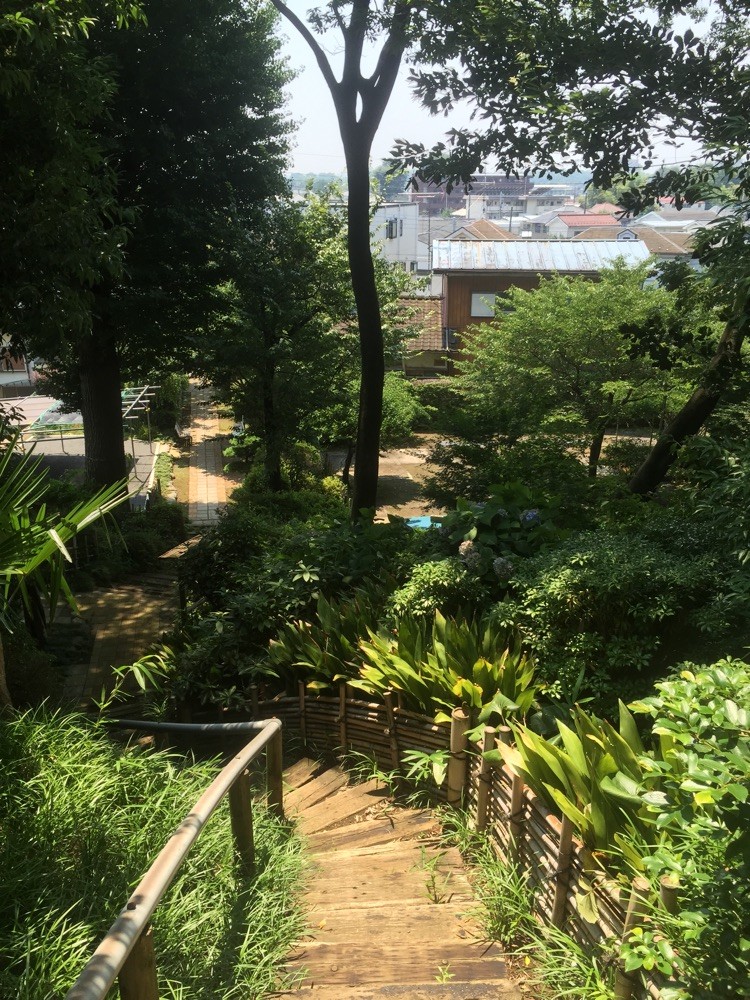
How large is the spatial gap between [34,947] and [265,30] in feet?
45.8

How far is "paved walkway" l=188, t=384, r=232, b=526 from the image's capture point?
1989 centimetres

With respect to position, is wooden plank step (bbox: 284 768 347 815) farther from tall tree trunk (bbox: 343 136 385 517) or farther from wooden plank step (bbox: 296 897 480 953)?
tall tree trunk (bbox: 343 136 385 517)

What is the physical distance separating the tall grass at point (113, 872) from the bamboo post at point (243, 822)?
2.5 inches

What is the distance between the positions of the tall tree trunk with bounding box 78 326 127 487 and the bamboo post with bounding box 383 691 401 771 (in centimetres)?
979

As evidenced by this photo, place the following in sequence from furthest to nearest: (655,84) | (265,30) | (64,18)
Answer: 1. (265,30)
2. (655,84)
3. (64,18)

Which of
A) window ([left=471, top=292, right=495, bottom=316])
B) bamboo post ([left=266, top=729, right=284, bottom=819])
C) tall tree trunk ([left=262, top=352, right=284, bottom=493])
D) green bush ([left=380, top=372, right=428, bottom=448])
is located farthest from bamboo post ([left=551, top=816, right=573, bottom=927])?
window ([left=471, top=292, right=495, bottom=316])

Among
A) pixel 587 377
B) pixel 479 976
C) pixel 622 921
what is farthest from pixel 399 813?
pixel 587 377

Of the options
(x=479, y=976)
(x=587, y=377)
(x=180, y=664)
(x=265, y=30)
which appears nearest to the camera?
(x=479, y=976)

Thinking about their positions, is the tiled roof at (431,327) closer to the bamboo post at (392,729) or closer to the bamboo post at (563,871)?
the bamboo post at (392,729)

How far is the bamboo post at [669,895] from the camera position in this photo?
7.88 feet

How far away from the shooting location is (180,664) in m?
6.58

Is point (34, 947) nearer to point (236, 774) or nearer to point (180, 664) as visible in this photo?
point (236, 774)

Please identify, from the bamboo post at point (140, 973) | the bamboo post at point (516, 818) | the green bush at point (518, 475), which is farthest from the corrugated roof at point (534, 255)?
the bamboo post at point (140, 973)

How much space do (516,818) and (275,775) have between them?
1253 mm
